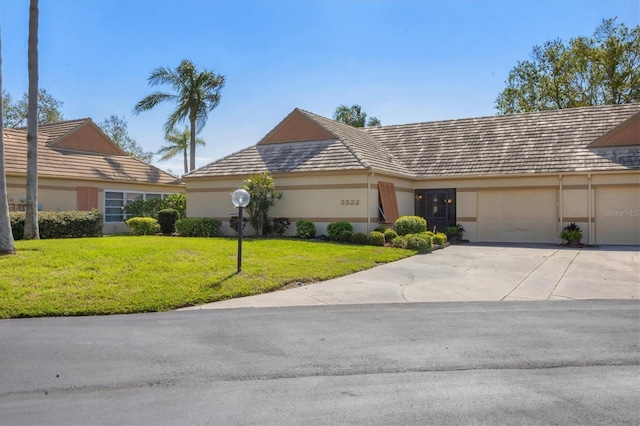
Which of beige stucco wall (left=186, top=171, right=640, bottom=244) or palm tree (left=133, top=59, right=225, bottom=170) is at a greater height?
palm tree (left=133, top=59, right=225, bottom=170)

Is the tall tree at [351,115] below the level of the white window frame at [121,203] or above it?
above

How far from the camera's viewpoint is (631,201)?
781 inches

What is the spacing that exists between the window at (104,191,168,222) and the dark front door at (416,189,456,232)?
50.1 feet

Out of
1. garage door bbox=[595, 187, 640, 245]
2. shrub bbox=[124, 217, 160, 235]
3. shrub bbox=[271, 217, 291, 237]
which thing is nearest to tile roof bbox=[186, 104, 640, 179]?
garage door bbox=[595, 187, 640, 245]

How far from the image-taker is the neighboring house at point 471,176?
792 inches

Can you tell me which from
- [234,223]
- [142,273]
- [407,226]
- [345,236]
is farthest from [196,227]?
[142,273]

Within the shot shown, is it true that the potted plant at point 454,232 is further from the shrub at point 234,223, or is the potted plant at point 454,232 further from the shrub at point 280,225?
the shrub at point 234,223

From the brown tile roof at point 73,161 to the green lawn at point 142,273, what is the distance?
9.31 metres

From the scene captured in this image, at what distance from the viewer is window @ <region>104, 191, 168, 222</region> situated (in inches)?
1008

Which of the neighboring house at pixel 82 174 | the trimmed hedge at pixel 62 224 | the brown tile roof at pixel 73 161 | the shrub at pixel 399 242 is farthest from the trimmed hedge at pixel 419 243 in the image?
the brown tile roof at pixel 73 161

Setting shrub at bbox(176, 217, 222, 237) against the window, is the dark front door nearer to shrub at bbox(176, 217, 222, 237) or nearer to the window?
shrub at bbox(176, 217, 222, 237)

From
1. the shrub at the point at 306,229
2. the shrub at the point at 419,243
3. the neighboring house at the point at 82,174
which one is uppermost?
the neighboring house at the point at 82,174

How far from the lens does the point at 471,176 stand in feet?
72.1

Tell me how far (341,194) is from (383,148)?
7173 millimetres
